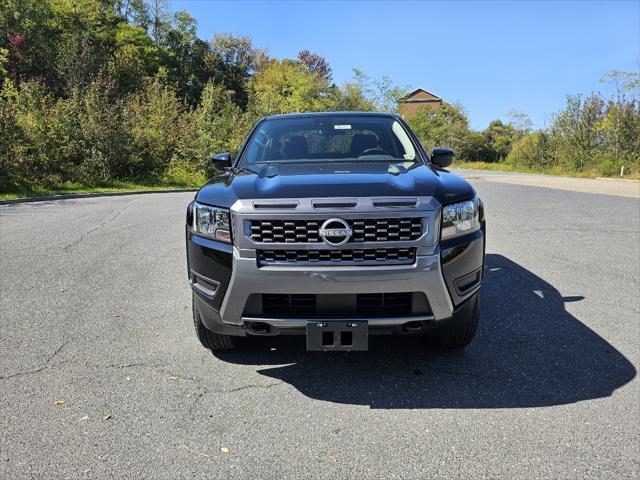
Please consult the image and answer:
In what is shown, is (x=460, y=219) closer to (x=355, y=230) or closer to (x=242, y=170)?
(x=355, y=230)

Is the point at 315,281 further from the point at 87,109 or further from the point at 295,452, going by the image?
the point at 87,109

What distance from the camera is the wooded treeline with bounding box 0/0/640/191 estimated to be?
18.0 metres

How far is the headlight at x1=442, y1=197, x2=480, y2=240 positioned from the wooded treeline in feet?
51.1

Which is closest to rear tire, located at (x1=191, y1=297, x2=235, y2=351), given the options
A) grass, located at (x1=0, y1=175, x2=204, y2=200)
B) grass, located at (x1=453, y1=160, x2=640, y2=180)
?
grass, located at (x1=0, y1=175, x2=204, y2=200)

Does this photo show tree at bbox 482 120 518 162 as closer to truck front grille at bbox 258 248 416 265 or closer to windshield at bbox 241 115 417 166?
windshield at bbox 241 115 417 166

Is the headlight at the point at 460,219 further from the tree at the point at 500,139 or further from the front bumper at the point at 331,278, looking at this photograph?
the tree at the point at 500,139

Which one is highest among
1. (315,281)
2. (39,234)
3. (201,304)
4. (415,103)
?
(415,103)

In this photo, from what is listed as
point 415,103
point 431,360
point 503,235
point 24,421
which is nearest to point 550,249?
point 503,235

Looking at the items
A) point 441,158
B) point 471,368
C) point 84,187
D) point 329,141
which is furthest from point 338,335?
point 84,187

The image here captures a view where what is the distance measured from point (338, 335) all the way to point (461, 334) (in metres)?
0.97

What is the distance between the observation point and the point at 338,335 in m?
2.62

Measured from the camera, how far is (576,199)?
13953mm

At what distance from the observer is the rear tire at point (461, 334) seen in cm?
305

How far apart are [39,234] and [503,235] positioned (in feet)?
24.6
